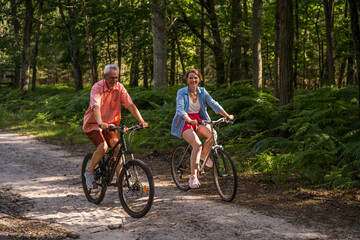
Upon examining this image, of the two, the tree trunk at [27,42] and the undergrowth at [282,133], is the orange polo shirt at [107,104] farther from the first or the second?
the tree trunk at [27,42]

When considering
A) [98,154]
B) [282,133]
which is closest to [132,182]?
[98,154]

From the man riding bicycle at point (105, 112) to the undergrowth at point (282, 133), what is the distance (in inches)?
108

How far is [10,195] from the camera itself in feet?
19.4

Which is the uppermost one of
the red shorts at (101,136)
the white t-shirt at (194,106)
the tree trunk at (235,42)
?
the tree trunk at (235,42)

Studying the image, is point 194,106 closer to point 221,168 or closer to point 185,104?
point 185,104

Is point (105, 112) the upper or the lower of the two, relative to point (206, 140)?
upper

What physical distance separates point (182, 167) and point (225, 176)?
116 centimetres

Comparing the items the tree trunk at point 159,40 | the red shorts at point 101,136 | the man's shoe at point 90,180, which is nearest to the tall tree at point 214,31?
the tree trunk at point 159,40

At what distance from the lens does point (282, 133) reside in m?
8.61

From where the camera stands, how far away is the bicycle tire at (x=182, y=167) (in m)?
6.30

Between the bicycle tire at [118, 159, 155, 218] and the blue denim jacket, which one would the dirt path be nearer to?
the bicycle tire at [118, 159, 155, 218]

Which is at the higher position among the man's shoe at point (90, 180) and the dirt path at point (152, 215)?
the man's shoe at point (90, 180)

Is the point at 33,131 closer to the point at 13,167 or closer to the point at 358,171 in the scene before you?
the point at 13,167

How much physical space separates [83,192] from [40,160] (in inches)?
125
